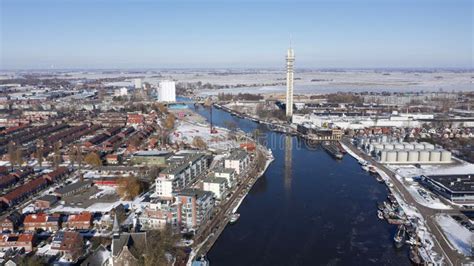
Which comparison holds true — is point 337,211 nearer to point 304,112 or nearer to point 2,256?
point 2,256

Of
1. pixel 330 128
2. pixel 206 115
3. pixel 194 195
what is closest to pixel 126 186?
pixel 194 195

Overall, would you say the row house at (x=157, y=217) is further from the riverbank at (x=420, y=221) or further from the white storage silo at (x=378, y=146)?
the white storage silo at (x=378, y=146)

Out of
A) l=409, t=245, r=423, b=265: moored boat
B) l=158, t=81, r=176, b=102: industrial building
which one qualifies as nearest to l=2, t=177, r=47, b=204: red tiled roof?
l=409, t=245, r=423, b=265: moored boat

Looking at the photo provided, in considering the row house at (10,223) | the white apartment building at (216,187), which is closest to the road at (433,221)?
the white apartment building at (216,187)

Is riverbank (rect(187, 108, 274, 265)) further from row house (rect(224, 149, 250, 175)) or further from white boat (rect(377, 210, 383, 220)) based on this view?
white boat (rect(377, 210, 383, 220))

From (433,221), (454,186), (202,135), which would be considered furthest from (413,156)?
(202,135)

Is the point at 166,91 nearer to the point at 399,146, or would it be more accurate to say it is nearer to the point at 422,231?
the point at 399,146
